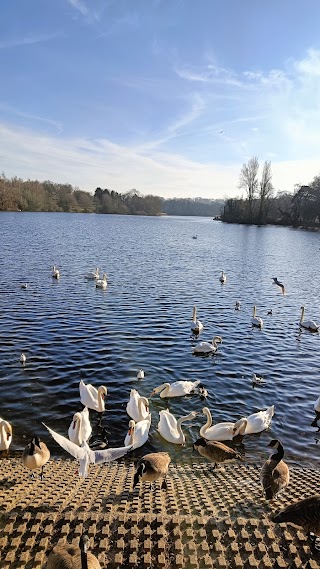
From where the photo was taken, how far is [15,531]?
610 centimetres

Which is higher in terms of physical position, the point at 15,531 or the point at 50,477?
the point at 15,531

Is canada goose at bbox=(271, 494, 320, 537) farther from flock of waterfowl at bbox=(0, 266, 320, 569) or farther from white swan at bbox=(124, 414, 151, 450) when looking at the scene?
white swan at bbox=(124, 414, 151, 450)

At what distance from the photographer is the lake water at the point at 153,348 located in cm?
1150

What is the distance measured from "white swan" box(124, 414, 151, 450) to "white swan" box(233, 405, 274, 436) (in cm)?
237

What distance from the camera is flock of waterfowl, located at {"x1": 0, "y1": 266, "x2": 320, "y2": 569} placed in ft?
19.7

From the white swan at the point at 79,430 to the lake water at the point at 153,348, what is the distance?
48 centimetres

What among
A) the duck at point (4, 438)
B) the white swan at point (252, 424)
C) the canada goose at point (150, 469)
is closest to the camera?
the canada goose at point (150, 469)

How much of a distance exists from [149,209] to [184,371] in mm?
185570

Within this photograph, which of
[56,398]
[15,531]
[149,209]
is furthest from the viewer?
[149,209]

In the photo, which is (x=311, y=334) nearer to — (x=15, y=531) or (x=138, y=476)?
(x=138, y=476)

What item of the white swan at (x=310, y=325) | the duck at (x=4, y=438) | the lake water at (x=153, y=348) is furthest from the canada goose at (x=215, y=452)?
the white swan at (x=310, y=325)

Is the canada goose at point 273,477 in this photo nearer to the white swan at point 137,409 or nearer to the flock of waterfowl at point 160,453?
the flock of waterfowl at point 160,453

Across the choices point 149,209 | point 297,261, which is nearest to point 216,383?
point 297,261

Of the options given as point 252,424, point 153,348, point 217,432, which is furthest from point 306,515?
point 153,348
